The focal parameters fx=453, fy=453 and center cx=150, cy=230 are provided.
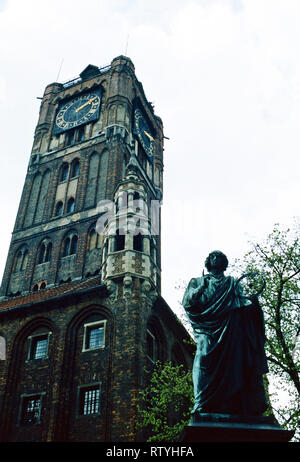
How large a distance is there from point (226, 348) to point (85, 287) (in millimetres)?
19719

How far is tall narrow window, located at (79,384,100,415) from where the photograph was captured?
21.0 metres

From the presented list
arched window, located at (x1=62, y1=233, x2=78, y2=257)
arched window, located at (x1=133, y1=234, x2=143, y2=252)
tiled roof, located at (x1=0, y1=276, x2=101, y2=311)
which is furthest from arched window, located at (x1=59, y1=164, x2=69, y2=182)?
arched window, located at (x1=133, y1=234, x2=143, y2=252)

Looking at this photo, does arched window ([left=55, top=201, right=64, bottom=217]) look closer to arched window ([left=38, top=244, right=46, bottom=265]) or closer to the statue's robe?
arched window ([left=38, top=244, right=46, bottom=265])

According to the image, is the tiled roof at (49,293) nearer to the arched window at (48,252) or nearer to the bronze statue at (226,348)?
the arched window at (48,252)

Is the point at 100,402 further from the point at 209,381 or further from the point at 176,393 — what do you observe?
the point at 209,381

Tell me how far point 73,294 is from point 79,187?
14.2m

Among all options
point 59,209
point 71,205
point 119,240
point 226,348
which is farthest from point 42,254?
point 226,348

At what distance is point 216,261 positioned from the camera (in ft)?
26.2

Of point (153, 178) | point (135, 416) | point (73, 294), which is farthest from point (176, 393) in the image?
point (153, 178)

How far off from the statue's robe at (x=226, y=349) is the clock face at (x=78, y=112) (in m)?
37.3

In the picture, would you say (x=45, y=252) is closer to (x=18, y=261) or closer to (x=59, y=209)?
(x=18, y=261)

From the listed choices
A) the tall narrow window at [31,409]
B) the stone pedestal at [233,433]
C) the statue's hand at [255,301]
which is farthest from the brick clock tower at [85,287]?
the stone pedestal at [233,433]

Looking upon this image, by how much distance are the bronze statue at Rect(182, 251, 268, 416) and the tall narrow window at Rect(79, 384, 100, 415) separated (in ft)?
50.9
